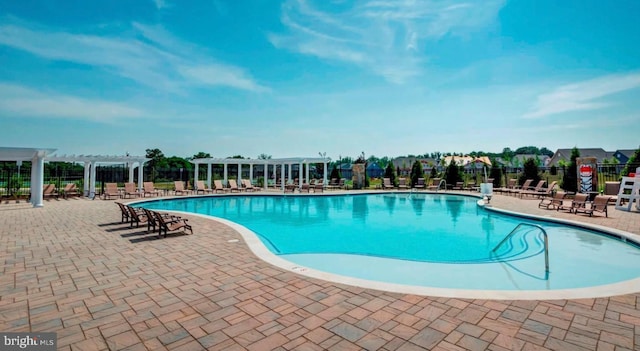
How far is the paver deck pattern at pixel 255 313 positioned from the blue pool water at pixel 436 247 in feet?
5.04

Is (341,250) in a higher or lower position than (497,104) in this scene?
lower

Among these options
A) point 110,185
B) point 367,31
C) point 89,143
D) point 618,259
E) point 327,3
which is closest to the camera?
point 618,259

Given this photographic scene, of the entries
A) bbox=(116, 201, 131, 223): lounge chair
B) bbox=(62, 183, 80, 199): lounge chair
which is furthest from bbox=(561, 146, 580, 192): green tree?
bbox=(62, 183, 80, 199): lounge chair

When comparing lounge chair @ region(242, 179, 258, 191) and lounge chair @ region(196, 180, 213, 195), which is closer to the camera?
lounge chair @ region(196, 180, 213, 195)

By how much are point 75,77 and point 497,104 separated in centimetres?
1804

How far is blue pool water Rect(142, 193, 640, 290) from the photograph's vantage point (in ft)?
17.0

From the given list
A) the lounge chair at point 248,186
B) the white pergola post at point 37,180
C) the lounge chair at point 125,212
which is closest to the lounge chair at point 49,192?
the white pergola post at point 37,180

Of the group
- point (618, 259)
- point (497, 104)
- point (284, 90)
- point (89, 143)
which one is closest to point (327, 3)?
point (284, 90)

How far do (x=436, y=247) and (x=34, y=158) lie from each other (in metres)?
15.7

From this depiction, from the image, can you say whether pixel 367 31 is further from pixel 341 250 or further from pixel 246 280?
pixel 246 280

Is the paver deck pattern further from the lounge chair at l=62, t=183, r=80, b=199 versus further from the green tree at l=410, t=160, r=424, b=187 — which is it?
the green tree at l=410, t=160, r=424, b=187

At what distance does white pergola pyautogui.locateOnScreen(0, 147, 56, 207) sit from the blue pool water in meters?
6.31

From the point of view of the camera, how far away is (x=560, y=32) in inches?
400

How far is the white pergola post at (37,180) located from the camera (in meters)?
12.7
